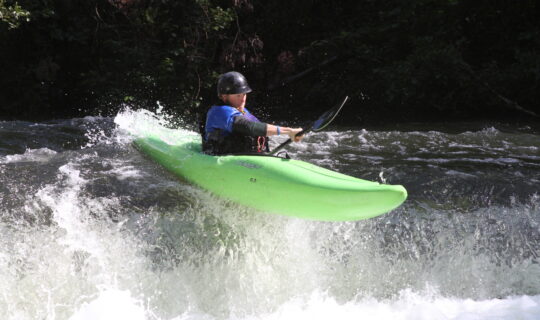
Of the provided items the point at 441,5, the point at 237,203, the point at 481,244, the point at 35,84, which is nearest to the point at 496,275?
the point at 481,244

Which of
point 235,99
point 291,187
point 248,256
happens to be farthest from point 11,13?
point 291,187

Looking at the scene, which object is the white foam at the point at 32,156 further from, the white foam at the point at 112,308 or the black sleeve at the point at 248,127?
the white foam at the point at 112,308

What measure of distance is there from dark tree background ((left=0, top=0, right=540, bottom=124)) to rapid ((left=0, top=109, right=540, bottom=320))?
387cm

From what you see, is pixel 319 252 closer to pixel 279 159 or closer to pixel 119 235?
pixel 279 159

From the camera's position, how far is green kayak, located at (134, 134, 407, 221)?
359 cm

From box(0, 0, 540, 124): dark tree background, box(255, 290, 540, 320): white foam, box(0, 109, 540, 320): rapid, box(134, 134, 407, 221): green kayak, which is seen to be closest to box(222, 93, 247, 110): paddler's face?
box(134, 134, 407, 221): green kayak

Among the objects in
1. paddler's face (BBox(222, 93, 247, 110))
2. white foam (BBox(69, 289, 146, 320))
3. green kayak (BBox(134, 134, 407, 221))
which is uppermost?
paddler's face (BBox(222, 93, 247, 110))

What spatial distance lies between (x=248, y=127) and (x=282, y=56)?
564 cm

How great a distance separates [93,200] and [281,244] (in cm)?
135

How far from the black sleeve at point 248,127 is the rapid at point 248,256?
527 mm

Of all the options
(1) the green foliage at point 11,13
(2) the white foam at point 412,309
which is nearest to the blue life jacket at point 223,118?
(2) the white foam at point 412,309

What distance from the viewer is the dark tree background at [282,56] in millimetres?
8609

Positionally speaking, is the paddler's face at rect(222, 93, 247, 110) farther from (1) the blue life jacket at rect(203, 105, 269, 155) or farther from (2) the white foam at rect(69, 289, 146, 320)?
(2) the white foam at rect(69, 289, 146, 320)

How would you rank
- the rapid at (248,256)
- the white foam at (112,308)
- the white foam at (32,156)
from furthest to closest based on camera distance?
the white foam at (32,156), the rapid at (248,256), the white foam at (112,308)
